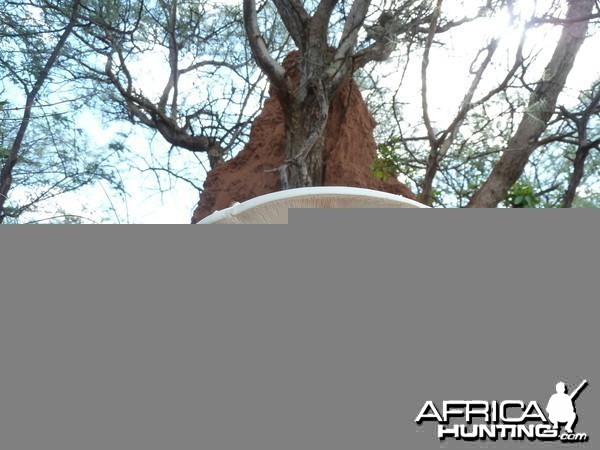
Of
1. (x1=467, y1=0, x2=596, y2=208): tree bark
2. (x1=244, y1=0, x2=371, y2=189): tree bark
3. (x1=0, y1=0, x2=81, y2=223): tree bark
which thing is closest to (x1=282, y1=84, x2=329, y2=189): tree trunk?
(x1=244, y1=0, x2=371, y2=189): tree bark

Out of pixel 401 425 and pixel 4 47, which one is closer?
pixel 401 425

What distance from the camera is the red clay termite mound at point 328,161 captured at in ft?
16.9

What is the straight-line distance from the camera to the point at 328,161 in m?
5.27

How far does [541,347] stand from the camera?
4.59 feet

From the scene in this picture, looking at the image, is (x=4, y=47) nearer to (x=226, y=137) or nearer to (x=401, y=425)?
(x=226, y=137)

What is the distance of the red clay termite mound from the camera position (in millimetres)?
5148

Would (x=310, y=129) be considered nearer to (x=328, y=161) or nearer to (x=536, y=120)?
(x=328, y=161)

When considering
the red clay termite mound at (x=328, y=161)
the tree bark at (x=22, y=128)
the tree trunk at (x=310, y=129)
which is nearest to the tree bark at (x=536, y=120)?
the red clay termite mound at (x=328, y=161)

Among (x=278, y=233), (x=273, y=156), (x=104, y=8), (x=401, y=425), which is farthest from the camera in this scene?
(x=104, y=8)

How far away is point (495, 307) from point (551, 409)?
0.22m

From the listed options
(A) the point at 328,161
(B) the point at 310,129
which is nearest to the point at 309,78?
(B) the point at 310,129

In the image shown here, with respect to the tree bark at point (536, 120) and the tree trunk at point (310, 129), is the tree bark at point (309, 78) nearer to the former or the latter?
the tree trunk at point (310, 129)

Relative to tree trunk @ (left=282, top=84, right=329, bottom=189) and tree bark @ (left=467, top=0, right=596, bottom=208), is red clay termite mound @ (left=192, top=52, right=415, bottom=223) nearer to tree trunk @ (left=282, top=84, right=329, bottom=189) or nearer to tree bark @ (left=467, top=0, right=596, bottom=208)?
tree trunk @ (left=282, top=84, right=329, bottom=189)

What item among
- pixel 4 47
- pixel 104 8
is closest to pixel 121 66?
pixel 104 8
